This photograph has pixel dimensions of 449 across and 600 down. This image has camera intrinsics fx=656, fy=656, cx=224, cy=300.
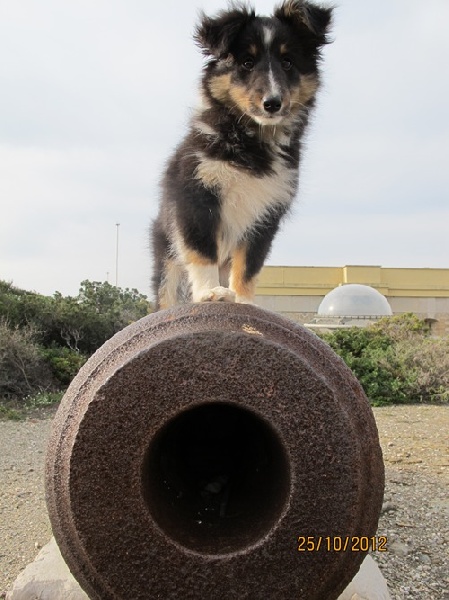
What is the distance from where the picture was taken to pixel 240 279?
4242 mm

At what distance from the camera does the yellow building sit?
83.4ft

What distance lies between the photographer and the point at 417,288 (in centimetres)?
2631

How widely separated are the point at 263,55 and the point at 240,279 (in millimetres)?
1366

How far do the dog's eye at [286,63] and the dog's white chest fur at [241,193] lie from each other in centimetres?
55

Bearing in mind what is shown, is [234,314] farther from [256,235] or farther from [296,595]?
[256,235]

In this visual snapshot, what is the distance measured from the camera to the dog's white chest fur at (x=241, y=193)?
155 inches

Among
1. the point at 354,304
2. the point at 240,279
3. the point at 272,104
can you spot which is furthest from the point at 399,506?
the point at 354,304

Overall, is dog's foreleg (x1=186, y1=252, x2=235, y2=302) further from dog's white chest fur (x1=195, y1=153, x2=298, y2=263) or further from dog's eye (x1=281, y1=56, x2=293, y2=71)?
dog's eye (x1=281, y1=56, x2=293, y2=71)

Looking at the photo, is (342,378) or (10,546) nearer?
(342,378)

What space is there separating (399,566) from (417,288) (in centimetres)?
2293

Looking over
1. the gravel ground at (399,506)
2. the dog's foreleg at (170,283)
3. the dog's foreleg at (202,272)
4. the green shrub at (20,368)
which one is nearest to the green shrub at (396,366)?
the gravel ground at (399,506)

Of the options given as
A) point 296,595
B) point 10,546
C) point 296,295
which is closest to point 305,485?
point 296,595

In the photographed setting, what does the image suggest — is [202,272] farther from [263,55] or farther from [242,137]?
[263,55]
